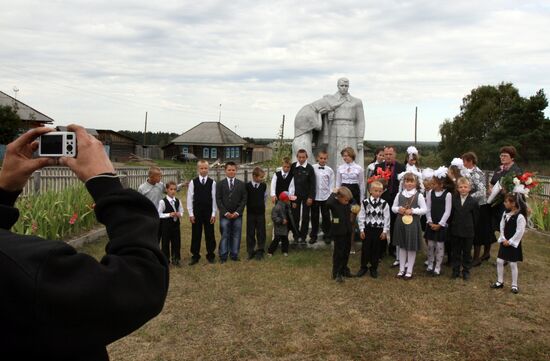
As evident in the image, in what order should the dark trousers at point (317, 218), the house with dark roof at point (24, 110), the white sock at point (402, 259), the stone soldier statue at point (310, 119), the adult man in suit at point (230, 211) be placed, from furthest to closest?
the house with dark roof at point (24, 110)
the stone soldier statue at point (310, 119)
the dark trousers at point (317, 218)
the adult man in suit at point (230, 211)
the white sock at point (402, 259)

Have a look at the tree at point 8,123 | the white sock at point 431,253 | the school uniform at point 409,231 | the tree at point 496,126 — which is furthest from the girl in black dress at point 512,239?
the tree at point 8,123

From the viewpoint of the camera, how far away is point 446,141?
37062 mm

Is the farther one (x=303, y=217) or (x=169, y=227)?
(x=303, y=217)

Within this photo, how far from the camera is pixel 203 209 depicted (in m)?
6.86

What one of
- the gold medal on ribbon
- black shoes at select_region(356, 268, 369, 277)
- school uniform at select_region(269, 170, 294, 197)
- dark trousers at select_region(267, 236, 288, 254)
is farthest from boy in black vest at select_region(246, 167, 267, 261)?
the gold medal on ribbon

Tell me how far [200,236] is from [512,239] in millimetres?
4286

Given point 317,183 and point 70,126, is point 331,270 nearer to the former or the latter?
point 317,183

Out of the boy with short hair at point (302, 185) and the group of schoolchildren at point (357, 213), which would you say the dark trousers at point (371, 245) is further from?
the boy with short hair at point (302, 185)

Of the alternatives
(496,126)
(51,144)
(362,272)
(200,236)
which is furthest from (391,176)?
(496,126)

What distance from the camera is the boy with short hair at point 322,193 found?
757 cm

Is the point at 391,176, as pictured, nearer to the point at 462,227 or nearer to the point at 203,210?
the point at 462,227

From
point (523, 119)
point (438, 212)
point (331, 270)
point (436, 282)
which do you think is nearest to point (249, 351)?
point (331, 270)

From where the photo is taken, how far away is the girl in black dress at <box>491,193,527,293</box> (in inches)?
217

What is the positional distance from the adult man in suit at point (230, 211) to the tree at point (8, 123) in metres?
23.0
